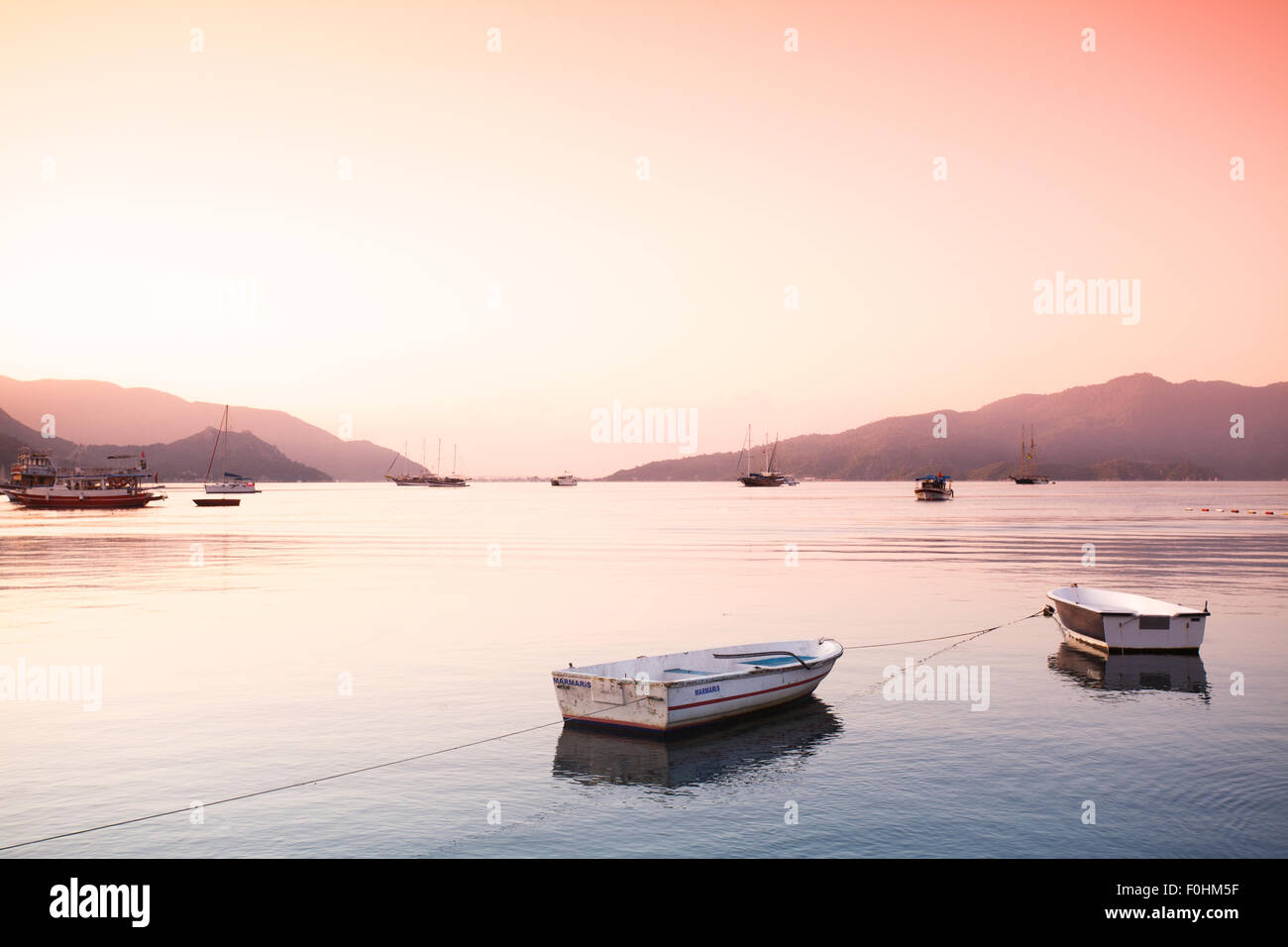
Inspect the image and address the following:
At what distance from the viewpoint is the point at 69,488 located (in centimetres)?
16625

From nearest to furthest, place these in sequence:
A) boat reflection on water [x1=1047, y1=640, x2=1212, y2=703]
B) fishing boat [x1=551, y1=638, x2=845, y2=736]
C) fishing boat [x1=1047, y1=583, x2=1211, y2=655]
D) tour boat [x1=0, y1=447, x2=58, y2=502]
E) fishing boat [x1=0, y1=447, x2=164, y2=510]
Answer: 1. fishing boat [x1=551, y1=638, x2=845, y2=736]
2. boat reflection on water [x1=1047, y1=640, x2=1212, y2=703]
3. fishing boat [x1=1047, y1=583, x2=1211, y2=655]
4. fishing boat [x1=0, y1=447, x2=164, y2=510]
5. tour boat [x1=0, y1=447, x2=58, y2=502]

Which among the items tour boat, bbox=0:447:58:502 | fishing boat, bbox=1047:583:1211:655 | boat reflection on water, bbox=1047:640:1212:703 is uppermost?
tour boat, bbox=0:447:58:502

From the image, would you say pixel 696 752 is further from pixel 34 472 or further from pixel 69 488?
pixel 34 472

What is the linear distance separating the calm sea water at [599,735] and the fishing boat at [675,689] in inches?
26.5

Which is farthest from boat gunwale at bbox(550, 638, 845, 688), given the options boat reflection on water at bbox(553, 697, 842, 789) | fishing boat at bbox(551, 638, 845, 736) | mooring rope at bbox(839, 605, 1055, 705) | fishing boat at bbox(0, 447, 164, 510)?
fishing boat at bbox(0, 447, 164, 510)

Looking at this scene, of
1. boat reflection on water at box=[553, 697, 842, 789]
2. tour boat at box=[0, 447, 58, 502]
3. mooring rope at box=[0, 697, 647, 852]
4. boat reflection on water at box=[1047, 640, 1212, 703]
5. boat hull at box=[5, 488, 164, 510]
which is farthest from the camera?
tour boat at box=[0, 447, 58, 502]

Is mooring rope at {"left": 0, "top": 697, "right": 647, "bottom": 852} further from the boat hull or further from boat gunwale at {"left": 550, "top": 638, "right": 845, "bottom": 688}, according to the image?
the boat hull

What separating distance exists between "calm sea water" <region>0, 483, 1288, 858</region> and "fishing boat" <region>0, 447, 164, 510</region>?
124m

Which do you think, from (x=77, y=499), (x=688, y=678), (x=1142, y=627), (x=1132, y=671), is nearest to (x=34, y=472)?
(x=77, y=499)

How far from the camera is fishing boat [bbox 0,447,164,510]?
→ 163 m

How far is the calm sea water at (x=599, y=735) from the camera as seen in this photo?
1627cm

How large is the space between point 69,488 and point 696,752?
178 m
